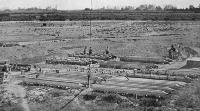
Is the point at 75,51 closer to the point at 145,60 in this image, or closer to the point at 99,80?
the point at 145,60

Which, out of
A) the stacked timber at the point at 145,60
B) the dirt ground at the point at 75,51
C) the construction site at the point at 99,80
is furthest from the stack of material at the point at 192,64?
the stacked timber at the point at 145,60

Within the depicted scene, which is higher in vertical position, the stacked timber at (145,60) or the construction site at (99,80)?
the stacked timber at (145,60)

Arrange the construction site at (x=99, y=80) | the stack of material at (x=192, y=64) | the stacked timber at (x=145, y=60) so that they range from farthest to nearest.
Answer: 1. the stacked timber at (x=145, y=60)
2. the stack of material at (x=192, y=64)
3. the construction site at (x=99, y=80)

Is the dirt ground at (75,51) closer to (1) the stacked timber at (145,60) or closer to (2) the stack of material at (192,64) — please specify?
(2) the stack of material at (192,64)

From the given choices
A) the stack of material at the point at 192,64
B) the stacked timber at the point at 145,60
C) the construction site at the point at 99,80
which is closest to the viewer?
the construction site at the point at 99,80

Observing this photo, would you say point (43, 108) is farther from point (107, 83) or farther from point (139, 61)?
point (139, 61)

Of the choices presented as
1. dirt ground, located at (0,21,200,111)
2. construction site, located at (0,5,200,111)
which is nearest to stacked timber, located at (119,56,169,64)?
construction site, located at (0,5,200,111)

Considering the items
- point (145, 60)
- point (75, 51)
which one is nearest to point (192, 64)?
point (145, 60)

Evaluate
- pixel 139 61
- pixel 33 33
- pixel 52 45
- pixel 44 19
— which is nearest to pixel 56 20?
pixel 44 19

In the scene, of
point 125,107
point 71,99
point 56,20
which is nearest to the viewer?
point 125,107

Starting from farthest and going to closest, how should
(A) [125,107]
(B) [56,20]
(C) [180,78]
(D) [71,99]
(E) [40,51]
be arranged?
(B) [56,20] → (E) [40,51] → (C) [180,78] → (D) [71,99] → (A) [125,107]

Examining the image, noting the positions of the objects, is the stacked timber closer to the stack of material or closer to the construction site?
the construction site
